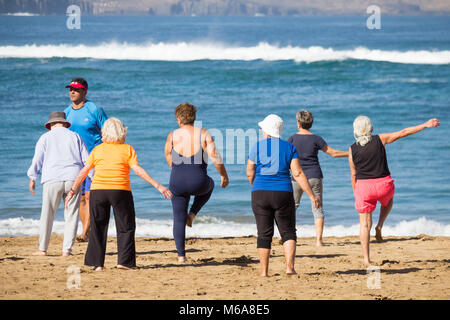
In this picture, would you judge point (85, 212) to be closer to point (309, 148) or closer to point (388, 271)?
point (309, 148)

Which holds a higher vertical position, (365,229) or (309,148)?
(309,148)

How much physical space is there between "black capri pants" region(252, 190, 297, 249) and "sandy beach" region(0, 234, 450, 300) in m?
0.41

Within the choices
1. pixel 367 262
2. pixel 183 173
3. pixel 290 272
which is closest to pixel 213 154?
pixel 183 173

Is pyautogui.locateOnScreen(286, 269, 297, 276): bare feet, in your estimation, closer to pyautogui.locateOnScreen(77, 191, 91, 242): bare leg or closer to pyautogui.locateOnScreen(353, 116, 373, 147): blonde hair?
pyautogui.locateOnScreen(353, 116, 373, 147): blonde hair

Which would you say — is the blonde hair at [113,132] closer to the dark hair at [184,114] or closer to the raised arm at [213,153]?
the dark hair at [184,114]

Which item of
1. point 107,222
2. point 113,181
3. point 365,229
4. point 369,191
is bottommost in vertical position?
point 365,229

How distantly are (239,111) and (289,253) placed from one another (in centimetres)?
1914

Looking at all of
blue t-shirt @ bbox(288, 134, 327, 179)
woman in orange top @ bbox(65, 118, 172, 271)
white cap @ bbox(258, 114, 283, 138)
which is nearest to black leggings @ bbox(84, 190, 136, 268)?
woman in orange top @ bbox(65, 118, 172, 271)

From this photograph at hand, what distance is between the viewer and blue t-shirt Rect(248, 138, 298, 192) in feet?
19.2

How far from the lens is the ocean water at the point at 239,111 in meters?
11.8

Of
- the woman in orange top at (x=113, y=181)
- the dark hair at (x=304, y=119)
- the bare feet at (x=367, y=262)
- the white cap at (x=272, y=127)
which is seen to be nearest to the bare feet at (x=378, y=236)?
the bare feet at (x=367, y=262)

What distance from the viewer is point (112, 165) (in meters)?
6.07

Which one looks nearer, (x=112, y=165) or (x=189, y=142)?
(x=112, y=165)
